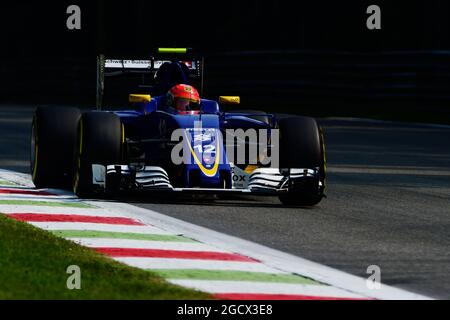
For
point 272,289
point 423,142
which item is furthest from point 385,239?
point 423,142

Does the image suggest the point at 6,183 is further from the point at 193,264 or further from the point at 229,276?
the point at 229,276

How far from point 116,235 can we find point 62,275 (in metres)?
1.94

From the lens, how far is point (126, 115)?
1388 cm

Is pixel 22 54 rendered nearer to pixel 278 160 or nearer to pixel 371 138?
pixel 371 138

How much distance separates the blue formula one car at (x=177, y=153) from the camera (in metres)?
12.8

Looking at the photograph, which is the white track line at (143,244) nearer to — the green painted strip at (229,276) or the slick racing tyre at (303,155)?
the green painted strip at (229,276)

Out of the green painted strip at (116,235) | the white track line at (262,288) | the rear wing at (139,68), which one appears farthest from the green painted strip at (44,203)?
the white track line at (262,288)

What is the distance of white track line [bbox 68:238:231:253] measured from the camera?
10.1 m

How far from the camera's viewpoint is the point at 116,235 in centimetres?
1066

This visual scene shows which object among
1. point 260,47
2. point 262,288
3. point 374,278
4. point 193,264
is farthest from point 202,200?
point 260,47

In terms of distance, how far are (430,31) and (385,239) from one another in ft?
98.3

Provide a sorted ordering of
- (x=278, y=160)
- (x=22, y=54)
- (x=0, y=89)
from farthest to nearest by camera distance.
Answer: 1. (x=22, y=54)
2. (x=0, y=89)
3. (x=278, y=160)

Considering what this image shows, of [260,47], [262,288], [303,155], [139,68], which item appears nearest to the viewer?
[262,288]

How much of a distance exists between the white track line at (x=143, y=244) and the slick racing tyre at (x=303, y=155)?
278 cm
